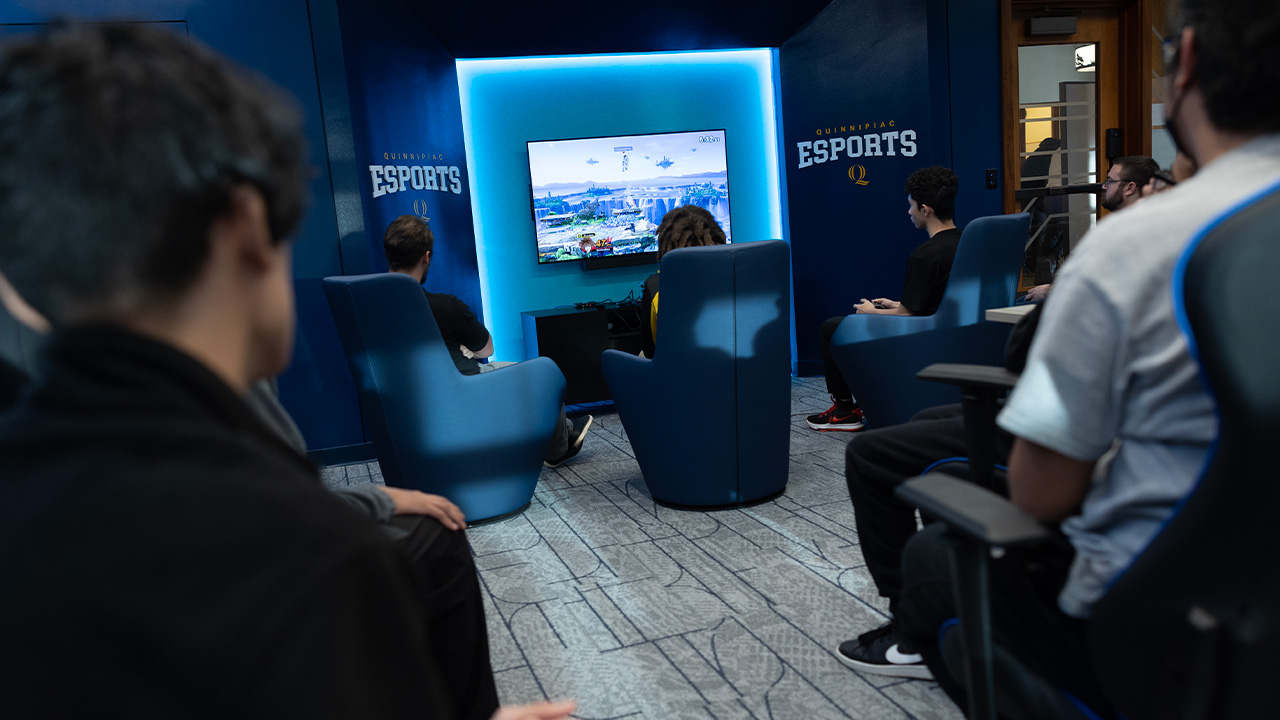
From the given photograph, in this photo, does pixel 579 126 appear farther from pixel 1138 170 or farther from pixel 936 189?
pixel 1138 170

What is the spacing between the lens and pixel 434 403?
2.97 metres

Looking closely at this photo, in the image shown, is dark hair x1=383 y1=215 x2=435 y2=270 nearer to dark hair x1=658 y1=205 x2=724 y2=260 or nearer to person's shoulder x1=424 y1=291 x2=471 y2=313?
person's shoulder x1=424 y1=291 x2=471 y2=313

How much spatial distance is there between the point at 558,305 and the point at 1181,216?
16.6 ft

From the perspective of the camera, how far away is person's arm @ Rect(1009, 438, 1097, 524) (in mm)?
965

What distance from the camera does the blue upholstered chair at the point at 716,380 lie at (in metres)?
2.87

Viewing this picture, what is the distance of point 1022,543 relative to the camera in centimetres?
89

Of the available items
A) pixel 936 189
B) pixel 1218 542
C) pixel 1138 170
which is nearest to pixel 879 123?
pixel 936 189

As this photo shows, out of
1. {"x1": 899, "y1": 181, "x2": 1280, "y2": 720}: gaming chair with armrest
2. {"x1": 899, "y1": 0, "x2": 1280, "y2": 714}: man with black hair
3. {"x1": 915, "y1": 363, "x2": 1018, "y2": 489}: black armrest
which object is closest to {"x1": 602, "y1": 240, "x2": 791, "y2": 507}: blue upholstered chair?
{"x1": 915, "y1": 363, "x2": 1018, "y2": 489}: black armrest

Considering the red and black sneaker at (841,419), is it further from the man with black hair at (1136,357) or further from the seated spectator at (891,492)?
the man with black hair at (1136,357)

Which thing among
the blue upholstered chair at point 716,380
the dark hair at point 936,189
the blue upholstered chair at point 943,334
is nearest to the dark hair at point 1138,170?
the blue upholstered chair at point 943,334

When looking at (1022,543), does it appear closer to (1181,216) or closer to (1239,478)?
(1239,478)

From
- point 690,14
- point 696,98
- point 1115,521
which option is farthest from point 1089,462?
point 696,98

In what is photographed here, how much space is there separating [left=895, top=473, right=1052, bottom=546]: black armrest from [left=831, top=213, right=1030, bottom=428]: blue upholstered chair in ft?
8.10

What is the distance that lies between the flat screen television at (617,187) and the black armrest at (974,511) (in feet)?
15.5
